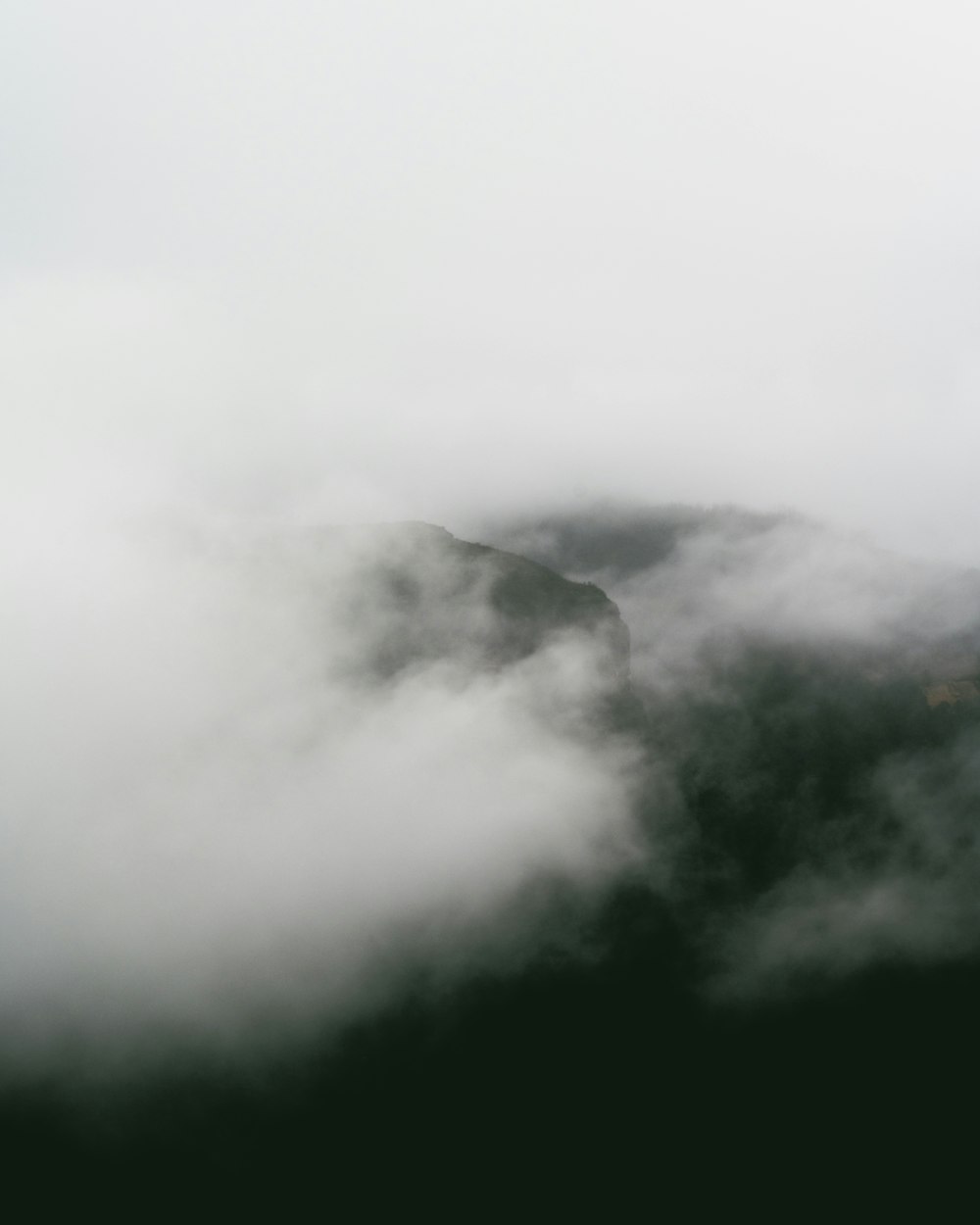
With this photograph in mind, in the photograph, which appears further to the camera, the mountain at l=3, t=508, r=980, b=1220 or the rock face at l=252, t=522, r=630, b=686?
the rock face at l=252, t=522, r=630, b=686

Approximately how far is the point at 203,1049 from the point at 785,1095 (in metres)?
98.5

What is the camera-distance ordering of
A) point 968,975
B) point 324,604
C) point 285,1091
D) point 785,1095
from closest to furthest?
1. point 285,1091
2. point 785,1095
3. point 968,975
4. point 324,604

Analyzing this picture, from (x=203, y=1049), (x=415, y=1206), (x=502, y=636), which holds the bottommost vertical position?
(x=415, y=1206)

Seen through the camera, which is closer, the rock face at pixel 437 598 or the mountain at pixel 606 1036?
the mountain at pixel 606 1036

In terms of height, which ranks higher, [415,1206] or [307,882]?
[307,882]

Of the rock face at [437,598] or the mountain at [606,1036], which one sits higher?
the rock face at [437,598]

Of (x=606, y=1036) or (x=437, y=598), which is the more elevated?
(x=437, y=598)

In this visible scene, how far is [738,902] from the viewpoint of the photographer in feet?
586

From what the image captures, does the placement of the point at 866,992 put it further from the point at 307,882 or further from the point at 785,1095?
the point at 307,882

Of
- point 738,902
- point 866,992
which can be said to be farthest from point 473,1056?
point 866,992

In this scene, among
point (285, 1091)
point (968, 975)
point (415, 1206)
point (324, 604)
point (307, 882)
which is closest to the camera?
point (415, 1206)

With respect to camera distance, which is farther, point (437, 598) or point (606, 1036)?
point (437, 598)

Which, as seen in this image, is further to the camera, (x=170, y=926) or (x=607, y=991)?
(x=170, y=926)

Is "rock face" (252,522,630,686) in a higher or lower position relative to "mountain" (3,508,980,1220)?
higher
